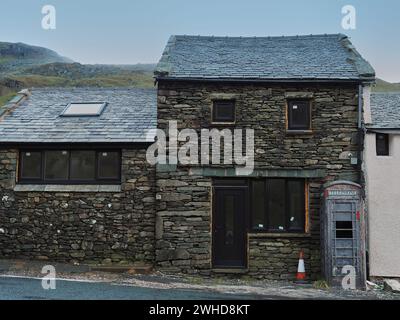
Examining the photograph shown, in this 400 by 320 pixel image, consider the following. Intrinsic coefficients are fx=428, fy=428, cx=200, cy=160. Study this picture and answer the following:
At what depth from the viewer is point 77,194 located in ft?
40.1

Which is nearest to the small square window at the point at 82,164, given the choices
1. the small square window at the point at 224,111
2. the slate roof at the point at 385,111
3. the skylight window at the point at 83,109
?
the skylight window at the point at 83,109

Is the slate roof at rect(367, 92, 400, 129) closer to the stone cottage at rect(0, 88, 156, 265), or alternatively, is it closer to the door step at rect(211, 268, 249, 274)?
the door step at rect(211, 268, 249, 274)

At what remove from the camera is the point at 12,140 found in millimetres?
12406

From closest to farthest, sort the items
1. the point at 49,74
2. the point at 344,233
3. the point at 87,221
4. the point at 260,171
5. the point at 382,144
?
the point at 344,233 < the point at 260,171 < the point at 382,144 < the point at 87,221 < the point at 49,74

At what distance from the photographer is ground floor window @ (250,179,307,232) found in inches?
463

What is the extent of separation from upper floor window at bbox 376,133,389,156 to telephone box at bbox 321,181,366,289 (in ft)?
6.25

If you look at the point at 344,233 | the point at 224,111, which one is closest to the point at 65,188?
the point at 224,111

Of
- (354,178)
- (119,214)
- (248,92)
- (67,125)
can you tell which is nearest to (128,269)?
(119,214)

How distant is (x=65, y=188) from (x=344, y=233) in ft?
25.3

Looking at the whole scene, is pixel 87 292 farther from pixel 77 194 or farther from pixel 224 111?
pixel 224 111

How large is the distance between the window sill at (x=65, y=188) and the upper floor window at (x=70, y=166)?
0.56 feet

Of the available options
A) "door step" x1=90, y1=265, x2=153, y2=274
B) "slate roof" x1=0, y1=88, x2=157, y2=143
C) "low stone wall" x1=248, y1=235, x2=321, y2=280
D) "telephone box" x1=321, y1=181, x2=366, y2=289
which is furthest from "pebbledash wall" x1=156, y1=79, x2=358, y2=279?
"slate roof" x1=0, y1=88, x2=157, y2=143

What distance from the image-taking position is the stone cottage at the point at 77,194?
39.5 feet

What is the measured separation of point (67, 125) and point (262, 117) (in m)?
6.02
